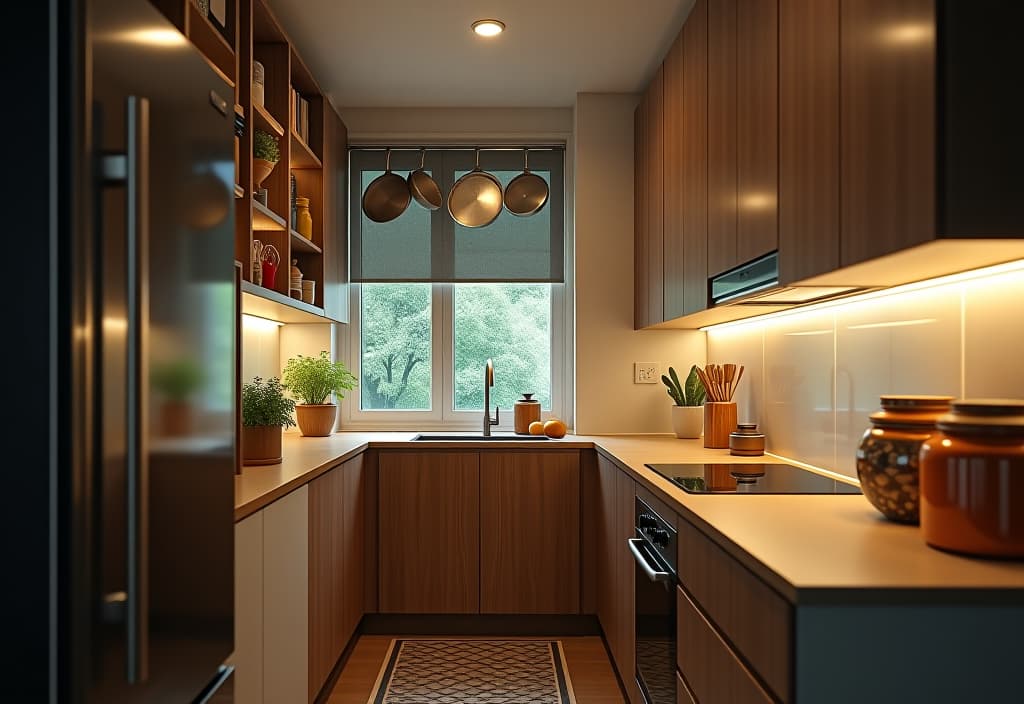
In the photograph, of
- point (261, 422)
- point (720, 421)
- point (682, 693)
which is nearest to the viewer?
point (682, 693)

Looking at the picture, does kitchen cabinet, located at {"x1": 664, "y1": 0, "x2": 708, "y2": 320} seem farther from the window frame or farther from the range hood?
the window frame

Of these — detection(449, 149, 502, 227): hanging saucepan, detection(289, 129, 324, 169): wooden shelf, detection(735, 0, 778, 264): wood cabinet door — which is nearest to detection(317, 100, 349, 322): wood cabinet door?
detection(289, 129, 324, 169): wooden shelf

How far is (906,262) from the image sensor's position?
4.88ft

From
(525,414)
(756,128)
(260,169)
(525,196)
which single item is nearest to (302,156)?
Result: (260,169)

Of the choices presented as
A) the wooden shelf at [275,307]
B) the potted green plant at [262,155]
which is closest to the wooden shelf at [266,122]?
the potted green plant at [262,155]

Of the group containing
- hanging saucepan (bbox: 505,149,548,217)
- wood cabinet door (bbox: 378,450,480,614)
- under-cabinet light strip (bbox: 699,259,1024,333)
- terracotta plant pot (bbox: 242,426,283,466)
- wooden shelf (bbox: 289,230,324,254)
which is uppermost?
hanging saucepan (bbox: 505,149,548,217)

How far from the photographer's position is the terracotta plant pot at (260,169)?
8.87 feet

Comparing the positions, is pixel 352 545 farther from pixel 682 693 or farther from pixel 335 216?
pixel 682 693

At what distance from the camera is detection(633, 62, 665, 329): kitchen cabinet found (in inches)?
130

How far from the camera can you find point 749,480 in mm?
2176

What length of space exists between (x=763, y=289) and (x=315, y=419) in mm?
2299

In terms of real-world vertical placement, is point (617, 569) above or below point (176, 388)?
below

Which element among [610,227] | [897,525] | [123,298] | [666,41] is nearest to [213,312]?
[123,298]

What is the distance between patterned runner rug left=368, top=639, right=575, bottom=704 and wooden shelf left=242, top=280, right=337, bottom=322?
4.77 ft
